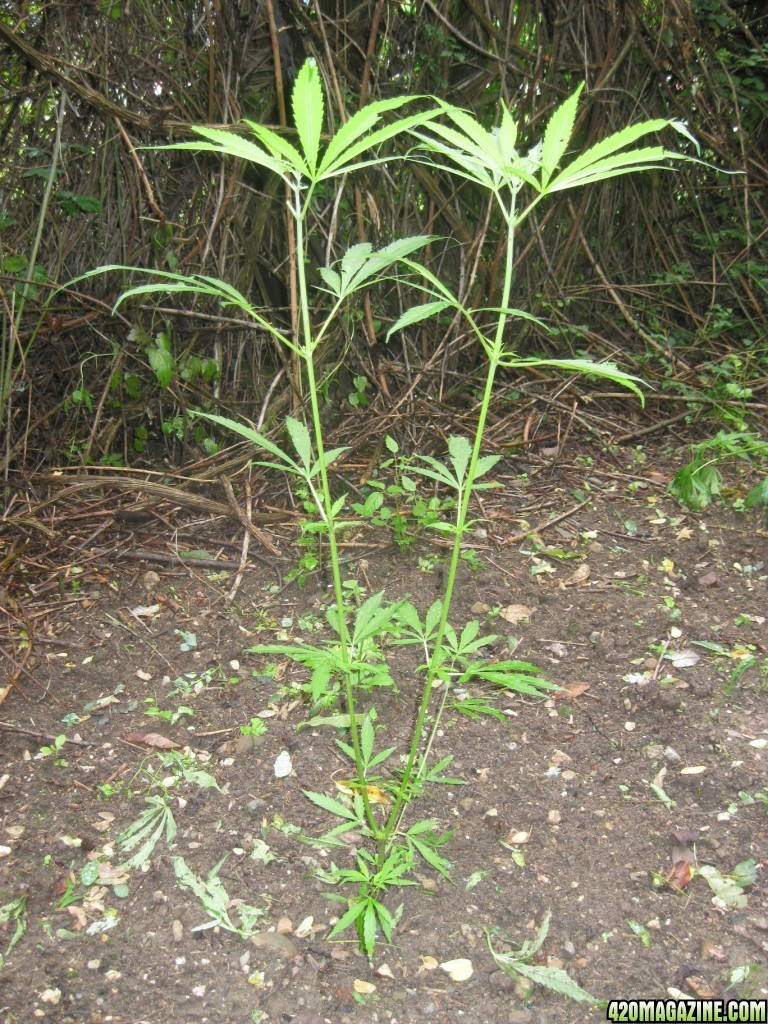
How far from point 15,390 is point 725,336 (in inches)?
123

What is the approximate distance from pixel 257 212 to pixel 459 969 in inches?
95.7

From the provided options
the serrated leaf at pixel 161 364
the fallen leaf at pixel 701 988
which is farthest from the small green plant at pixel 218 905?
the serrated leaf at pixel 161 364

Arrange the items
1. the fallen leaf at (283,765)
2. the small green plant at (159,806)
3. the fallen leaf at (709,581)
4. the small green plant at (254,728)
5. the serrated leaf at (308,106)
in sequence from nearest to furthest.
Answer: the serrated leaf at (308,106), the small green plant at (159,806), the fallen leaf at (283,765), the small green plant at (254,728), the fallen leaf at (709,581)

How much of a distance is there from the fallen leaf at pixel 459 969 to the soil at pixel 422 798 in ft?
0.05

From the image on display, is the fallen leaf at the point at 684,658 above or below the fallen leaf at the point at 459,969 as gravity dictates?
above

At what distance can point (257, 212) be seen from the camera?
2881 mm

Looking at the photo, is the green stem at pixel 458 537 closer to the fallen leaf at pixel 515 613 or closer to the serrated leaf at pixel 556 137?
the serrated leaf at pixel 556 137

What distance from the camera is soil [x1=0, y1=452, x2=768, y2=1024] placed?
1.43m

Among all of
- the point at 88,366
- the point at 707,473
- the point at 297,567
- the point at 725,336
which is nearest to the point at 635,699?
the point at 707,473

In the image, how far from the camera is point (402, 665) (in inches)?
85.0

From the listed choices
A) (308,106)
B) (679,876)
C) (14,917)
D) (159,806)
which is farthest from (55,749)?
(308,106)

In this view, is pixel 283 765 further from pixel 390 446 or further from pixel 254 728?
pixel 390 446

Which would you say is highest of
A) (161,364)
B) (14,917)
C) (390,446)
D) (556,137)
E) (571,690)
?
(556,137)

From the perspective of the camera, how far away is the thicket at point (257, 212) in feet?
8.71
